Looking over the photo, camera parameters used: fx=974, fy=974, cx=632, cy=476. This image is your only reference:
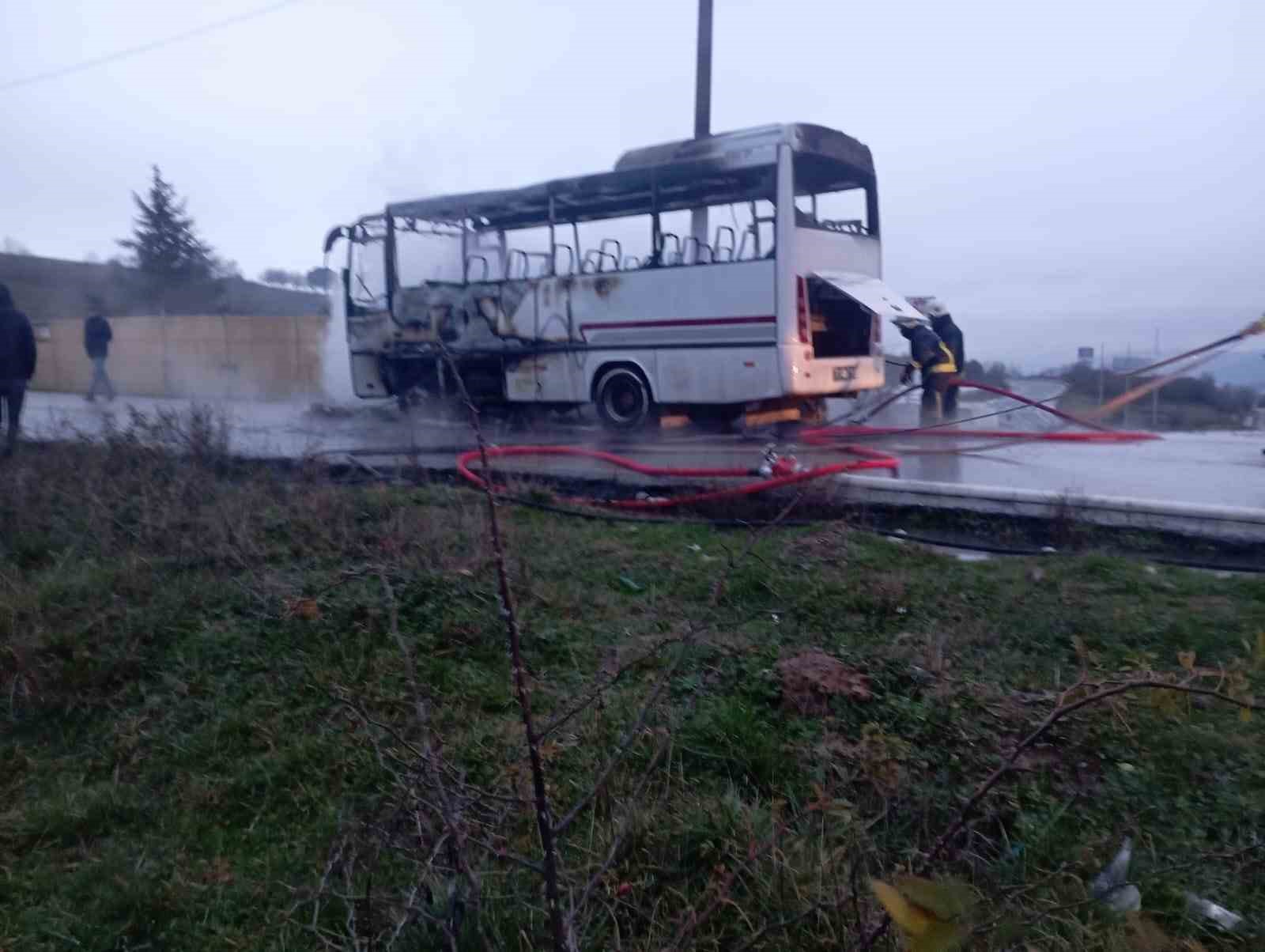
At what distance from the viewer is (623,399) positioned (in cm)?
1255

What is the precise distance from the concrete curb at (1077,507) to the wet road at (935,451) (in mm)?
241

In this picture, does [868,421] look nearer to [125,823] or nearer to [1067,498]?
[1067,498]

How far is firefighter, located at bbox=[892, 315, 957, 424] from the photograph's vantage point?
36.2 ft

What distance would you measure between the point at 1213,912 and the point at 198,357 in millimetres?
28511

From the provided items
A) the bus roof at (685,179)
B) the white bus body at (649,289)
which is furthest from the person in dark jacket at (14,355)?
the bus roof at (685,179)

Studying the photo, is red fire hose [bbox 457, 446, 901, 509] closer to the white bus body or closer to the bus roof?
the white bus body

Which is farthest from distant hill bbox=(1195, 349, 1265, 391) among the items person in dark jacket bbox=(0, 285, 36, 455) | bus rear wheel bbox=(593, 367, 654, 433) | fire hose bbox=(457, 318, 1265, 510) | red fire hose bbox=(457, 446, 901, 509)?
person in dark jacket bbox=(0, 285, 36, 455)

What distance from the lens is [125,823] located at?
3398 mm

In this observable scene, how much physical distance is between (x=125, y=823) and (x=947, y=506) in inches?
201

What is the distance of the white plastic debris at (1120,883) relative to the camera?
2.44 m

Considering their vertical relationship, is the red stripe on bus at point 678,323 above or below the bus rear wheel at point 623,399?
above

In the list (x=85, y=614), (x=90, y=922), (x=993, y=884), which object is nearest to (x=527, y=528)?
(x=85, y=614)

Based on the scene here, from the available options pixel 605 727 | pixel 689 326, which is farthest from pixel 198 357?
pixel 605 727

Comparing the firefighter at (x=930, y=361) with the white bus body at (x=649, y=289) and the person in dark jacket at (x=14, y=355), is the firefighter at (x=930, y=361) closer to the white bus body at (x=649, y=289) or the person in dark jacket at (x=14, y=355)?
the white bus body at (x=649, y=289)
